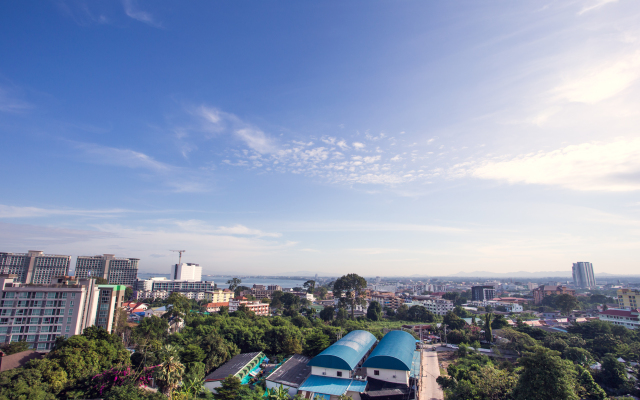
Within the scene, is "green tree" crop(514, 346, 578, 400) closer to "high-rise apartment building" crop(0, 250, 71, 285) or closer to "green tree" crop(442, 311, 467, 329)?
"green tree" crop(442, 311, 467, 329)

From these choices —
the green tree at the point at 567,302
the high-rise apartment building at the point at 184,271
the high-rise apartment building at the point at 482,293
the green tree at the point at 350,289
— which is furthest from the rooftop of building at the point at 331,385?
the high-rise apartment building at the point at 184,271

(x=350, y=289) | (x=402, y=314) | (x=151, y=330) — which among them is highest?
(x=350, y=289)

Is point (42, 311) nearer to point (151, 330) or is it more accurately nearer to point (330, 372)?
point (151, 330)

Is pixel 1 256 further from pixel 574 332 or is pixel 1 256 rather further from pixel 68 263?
pixel 574 332

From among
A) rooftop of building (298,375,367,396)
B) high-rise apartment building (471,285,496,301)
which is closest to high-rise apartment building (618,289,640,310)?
high-rise apartment building (471,285,496,301)

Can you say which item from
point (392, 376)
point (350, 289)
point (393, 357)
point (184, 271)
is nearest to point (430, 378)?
point (392, 376)

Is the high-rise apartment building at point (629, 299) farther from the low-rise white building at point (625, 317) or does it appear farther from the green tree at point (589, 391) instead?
the green tree at point (589, 391)

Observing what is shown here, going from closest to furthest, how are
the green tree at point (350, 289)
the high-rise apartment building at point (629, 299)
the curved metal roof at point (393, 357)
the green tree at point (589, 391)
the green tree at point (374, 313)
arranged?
the green tree at point (589, 391), the curved metal roof at point (393, 357), the green tree at point (350, 289), the green tree at point (374, 313), the high-rise apartment building at point (629, 299)
